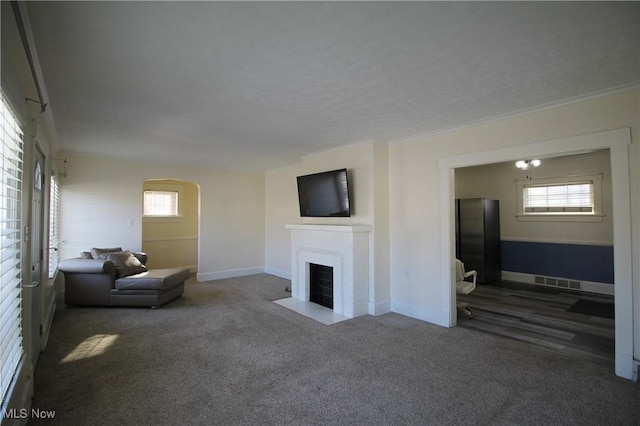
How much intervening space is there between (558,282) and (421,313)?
3.55 meters

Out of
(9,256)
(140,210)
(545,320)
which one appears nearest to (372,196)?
(545,320)

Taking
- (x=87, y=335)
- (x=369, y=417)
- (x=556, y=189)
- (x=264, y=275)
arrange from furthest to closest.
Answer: (x=264, y=275) < (x=556, y=189) < (x=87, y=335) < (x=369, y=417)

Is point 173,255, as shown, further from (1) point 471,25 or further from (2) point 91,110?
(1) point 471,25

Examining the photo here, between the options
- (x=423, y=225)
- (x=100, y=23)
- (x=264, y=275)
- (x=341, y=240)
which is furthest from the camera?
(x=264, y=275)

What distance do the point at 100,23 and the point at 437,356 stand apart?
3.57m

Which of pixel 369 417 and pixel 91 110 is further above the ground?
pixel 91 110

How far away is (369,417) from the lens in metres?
2.12

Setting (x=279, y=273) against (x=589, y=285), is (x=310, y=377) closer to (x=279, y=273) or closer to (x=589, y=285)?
(x=279, y=273)

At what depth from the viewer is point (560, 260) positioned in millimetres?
5867


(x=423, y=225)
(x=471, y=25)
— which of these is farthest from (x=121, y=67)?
(x=423, y=225)

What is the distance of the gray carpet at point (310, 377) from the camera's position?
215 cm

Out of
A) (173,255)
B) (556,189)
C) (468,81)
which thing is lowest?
(173,255)

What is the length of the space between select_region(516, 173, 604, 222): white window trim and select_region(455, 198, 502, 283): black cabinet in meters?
0.43

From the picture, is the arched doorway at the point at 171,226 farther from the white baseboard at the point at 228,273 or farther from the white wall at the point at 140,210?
the white baseboard at the point at 228,273
